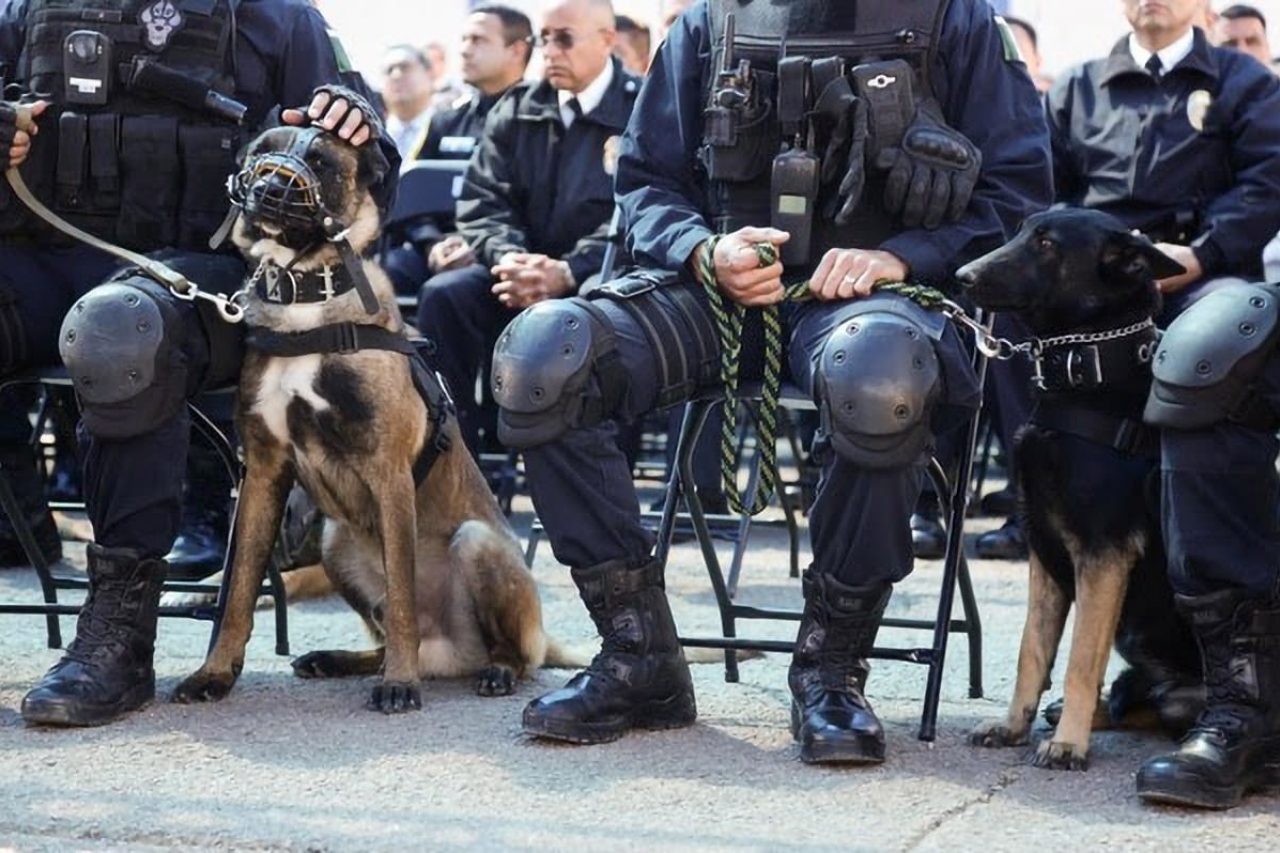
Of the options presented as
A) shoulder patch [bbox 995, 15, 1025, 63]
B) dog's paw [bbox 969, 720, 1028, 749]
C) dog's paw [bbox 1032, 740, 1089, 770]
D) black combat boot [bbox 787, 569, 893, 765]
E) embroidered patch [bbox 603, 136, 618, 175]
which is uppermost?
shoulder patch [bbox 995, 15, 1025, 63]

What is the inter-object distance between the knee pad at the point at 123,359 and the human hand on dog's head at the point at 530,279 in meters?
2.78

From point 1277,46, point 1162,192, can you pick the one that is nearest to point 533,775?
point 1162,192

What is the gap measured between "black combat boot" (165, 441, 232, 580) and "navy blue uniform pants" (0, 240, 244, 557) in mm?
1209

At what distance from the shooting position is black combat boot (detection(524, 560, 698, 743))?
3730 mm

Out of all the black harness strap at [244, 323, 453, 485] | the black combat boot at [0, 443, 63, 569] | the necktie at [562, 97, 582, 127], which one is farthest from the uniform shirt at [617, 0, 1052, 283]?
the necktie at [562, 97, 582, 127]

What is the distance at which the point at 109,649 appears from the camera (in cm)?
395

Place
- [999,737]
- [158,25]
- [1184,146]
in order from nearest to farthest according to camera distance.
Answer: [999,737]
[158,25]
[1184,146]

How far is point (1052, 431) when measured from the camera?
366cm

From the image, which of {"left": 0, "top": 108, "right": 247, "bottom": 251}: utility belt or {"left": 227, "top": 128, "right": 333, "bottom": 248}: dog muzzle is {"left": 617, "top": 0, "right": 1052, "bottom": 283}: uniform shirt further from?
{"left": 0, "top": 108, "right": 247, "bottom": 251}: utility belt

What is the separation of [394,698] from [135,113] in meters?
1.50

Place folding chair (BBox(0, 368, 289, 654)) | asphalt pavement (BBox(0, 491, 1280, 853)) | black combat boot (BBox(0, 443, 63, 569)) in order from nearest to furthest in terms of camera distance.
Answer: asphalt pavement (BBox(0, 491, 1280, 853)), folding chair (BBox(0, 368, 289, 654)), black combat boot (BBox(0, 443, 63, 569))

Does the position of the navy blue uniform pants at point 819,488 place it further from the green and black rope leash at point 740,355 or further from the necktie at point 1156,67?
the necktie at point 1156,67

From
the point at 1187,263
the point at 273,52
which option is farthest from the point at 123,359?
the point at 1187,263

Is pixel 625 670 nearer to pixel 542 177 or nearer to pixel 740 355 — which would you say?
pixel 740 355
